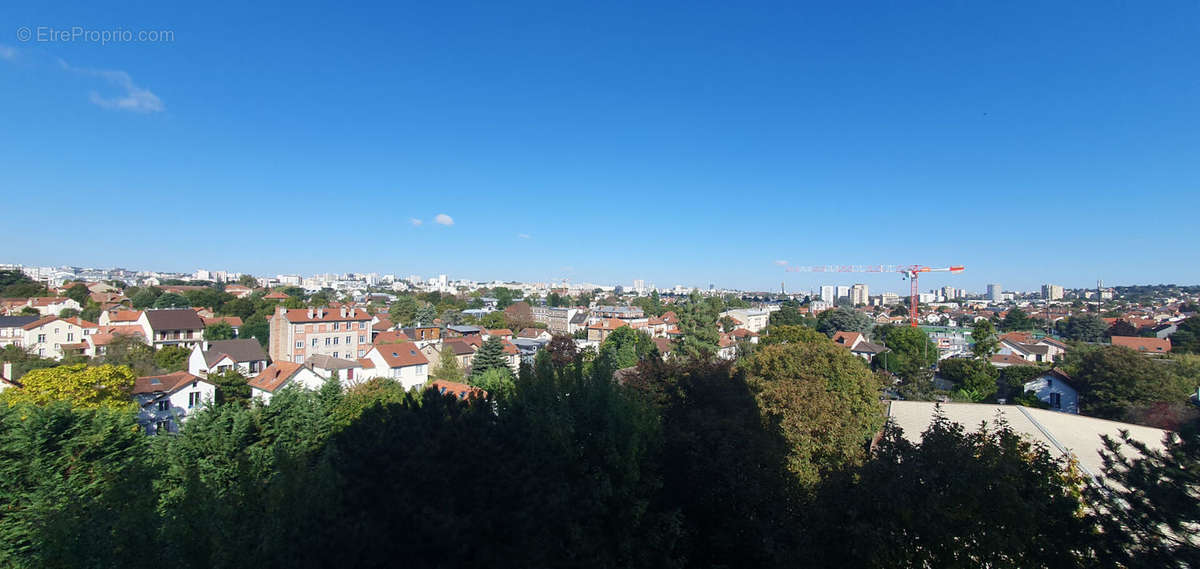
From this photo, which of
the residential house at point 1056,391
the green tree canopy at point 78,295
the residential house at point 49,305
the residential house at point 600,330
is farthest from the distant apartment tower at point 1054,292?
the green tree canopy at point 78,295

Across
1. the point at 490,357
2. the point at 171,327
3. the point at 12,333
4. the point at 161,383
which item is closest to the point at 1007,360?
the point at 490,357

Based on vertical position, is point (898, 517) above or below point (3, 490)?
above

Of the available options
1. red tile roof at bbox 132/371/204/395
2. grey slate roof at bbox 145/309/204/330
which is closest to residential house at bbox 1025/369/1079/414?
red tile roof at bbox 132/371/204/395

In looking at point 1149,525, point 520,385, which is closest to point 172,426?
point 520,385

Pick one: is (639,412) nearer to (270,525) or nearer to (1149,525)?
(270,525)

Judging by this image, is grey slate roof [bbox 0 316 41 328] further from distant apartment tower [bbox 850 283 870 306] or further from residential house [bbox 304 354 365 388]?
distant apartment tower [bbox 850 283 870 306]

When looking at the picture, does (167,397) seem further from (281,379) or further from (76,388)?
(281,379)
